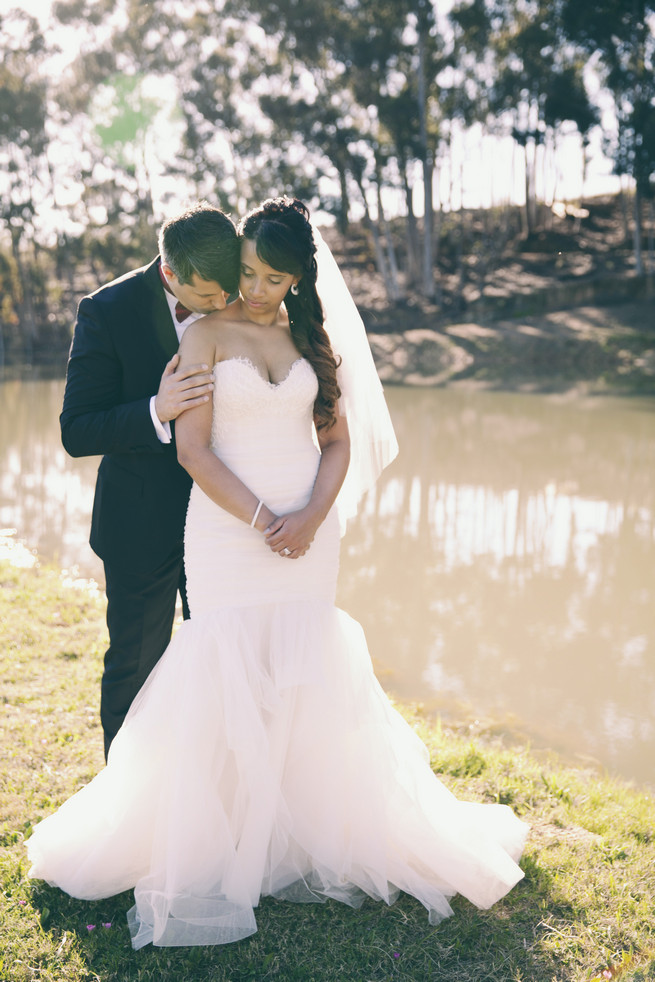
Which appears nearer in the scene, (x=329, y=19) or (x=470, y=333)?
(x=470, y=333)

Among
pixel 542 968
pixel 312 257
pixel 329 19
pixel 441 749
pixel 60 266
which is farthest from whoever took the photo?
pixel 60 266

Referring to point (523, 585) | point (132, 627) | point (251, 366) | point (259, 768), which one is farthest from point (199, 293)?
point (523, 585)

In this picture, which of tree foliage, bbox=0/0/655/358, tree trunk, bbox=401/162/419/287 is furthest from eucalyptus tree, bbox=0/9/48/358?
tree trunk, bbox=401/162/419/287

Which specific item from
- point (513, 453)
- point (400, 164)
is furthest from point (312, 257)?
point (400, 164)

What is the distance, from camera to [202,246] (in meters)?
2.25

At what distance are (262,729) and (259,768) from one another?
0.11m

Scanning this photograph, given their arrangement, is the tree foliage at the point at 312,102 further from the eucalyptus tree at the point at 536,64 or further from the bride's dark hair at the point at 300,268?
the bride's dark hair at the point at 300,268

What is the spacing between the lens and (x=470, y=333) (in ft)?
72.4

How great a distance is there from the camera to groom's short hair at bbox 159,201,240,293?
88.7 inches

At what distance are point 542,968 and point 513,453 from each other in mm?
8339

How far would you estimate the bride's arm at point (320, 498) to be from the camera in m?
2.39

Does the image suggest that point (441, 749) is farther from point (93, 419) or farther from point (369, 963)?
point (93, 419)

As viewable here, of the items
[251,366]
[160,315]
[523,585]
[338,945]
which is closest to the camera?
[338,945]

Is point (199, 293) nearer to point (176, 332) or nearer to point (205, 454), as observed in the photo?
point (176, 332)
